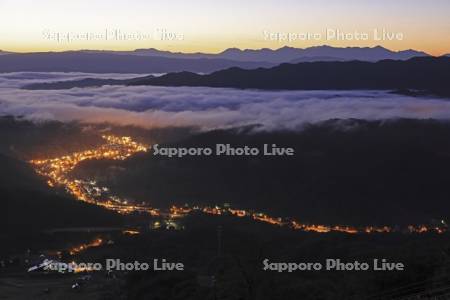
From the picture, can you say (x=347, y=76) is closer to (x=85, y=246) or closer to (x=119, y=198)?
(x=119, y=198)

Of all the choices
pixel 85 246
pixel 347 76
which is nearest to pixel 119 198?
pixel 85 246

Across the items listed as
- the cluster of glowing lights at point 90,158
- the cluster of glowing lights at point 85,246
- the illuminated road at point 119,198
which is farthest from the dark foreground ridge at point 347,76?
the cluster of glowing lights at point 85,246

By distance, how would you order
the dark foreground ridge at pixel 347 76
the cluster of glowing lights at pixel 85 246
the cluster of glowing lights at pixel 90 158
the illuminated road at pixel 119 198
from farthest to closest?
the dark foreground ridge at pixel 347 76 → the cluster of glowing lights at pixel 90 158 → the illuminated road at pixel 119 198 → the cluster of glowing lights at pixel 85 246

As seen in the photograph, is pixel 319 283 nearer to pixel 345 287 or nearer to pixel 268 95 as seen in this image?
pixel 345 287

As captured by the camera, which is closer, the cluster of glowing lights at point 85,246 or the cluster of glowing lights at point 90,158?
the cluster of glowing lights at point 85,246

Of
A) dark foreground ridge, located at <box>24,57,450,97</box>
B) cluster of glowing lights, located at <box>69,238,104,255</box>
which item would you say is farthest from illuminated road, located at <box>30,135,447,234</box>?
dark foreground ridge, located at <box>24,57,450,97</box>

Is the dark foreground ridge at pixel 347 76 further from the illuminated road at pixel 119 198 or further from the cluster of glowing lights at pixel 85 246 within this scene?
the cluster of glowing lights at pixel 85 246

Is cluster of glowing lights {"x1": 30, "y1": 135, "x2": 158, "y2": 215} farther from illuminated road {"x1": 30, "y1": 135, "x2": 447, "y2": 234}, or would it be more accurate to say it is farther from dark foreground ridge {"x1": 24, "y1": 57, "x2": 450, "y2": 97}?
dark foreground ridge {"x1": 24, "y1": 57, "x2": 450, "y2": 97}
